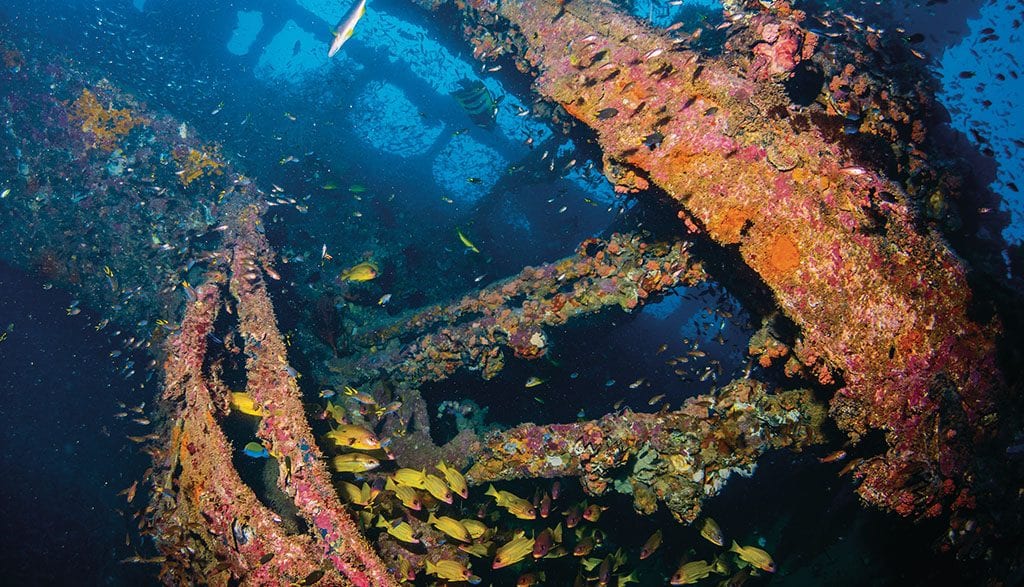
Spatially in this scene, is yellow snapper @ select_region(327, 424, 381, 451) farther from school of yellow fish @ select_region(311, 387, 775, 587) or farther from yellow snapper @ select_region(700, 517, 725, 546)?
yellow snapper @ select_region(700, 517, 725, 546)

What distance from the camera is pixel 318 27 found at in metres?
19.6

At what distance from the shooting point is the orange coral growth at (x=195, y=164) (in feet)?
26.5

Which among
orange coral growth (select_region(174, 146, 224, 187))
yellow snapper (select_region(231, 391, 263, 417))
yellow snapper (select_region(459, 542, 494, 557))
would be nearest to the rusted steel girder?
yellow snapper (select_region(459, 542, 494, 557))

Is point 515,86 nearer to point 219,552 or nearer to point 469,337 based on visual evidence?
point 469,337

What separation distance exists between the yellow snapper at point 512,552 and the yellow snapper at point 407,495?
96cm

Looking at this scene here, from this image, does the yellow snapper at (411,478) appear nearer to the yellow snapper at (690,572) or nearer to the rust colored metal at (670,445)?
the rust colored metal at (670,445)

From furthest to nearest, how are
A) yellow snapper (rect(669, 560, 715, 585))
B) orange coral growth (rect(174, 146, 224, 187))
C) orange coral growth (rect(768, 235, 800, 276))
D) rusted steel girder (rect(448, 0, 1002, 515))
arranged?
1. orange coral growth (rect(174, 146, 224, 187))
2. yellow snapper (rect(669, 560, 715, 585))
3. orange coral growth (rect(768, 235, 800, 276))
4. rusted steel girder (rect(448, 0, 1002, 515))

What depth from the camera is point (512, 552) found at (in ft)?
14.6

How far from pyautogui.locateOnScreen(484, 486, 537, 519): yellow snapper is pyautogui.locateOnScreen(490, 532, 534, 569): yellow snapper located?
0.26m

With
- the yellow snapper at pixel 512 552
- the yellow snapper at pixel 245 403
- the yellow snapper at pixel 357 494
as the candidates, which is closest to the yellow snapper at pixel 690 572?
the yellow snapper at pixel 512 552

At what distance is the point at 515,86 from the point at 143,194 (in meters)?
7.71

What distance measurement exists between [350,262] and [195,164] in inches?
133

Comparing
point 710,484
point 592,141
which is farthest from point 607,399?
point 592,141

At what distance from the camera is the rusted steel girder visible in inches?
130
